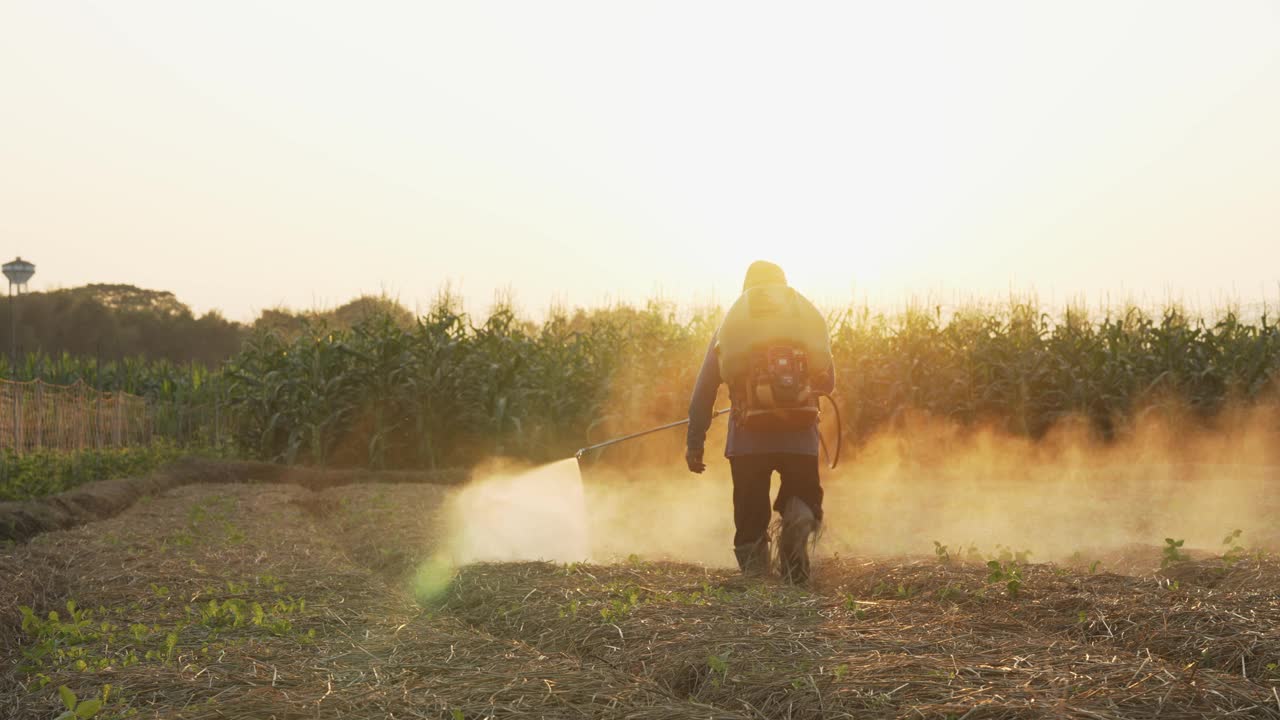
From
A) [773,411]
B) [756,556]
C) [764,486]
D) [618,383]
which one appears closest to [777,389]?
[773,411]

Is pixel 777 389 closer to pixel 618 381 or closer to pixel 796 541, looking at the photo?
pixel 796 541

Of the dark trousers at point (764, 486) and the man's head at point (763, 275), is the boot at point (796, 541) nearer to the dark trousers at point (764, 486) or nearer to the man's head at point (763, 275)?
the dark trousers at point (764, 486)

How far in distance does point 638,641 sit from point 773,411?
2128mm

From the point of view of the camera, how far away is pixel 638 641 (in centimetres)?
420

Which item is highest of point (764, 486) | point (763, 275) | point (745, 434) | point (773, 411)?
point (763, 275)

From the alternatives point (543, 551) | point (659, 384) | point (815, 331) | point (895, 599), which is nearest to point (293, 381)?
point (659, 384)

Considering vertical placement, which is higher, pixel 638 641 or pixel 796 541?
pixel 796 541

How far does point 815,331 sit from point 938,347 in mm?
10884

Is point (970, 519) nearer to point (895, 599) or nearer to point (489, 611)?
point (895, 599)

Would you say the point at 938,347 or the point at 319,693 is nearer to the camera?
the point at 319,693

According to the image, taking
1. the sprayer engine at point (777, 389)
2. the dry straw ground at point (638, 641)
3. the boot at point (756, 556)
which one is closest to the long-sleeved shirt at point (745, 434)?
the sprayer engine at point (777, 389)

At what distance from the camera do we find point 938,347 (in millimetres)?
16359

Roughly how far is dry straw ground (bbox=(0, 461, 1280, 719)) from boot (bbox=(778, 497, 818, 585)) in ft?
0.53

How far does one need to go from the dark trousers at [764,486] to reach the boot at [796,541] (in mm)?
150
